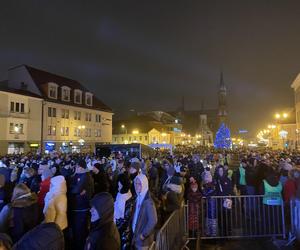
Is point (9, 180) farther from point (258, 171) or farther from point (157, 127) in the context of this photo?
point (157, 127)

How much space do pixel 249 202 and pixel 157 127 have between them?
78920 mm

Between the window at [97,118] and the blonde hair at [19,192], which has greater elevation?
the window at [97,118]

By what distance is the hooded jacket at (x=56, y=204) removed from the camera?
6059 millimetres

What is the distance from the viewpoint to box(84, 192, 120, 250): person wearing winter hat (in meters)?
3.52

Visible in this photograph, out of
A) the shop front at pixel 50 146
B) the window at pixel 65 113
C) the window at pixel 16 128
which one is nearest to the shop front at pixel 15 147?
the window at pixel 16 128

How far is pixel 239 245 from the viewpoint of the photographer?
26.2 ft

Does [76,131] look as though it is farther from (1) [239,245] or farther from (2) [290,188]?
(1) [239,245]

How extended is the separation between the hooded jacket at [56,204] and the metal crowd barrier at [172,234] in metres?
2.23

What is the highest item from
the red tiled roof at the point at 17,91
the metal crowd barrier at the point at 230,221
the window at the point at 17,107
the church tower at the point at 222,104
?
the church tower at the point at 222,104

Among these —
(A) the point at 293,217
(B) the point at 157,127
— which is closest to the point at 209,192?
(A) the point at 293,217

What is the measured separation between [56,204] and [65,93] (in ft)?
148

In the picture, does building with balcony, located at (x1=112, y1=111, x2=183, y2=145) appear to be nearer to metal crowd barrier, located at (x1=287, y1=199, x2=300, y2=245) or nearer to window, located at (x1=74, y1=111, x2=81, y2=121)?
window, located at (x1=74, y1=111, x2=81, y2=121)

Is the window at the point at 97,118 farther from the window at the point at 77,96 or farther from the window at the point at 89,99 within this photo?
the window at the point at 77,96

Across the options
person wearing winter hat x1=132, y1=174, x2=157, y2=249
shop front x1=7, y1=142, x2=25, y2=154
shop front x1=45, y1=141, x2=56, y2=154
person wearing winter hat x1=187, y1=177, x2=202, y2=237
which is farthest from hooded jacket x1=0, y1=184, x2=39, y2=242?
shop front x1=45, y1=141, x2=56, y2=154
